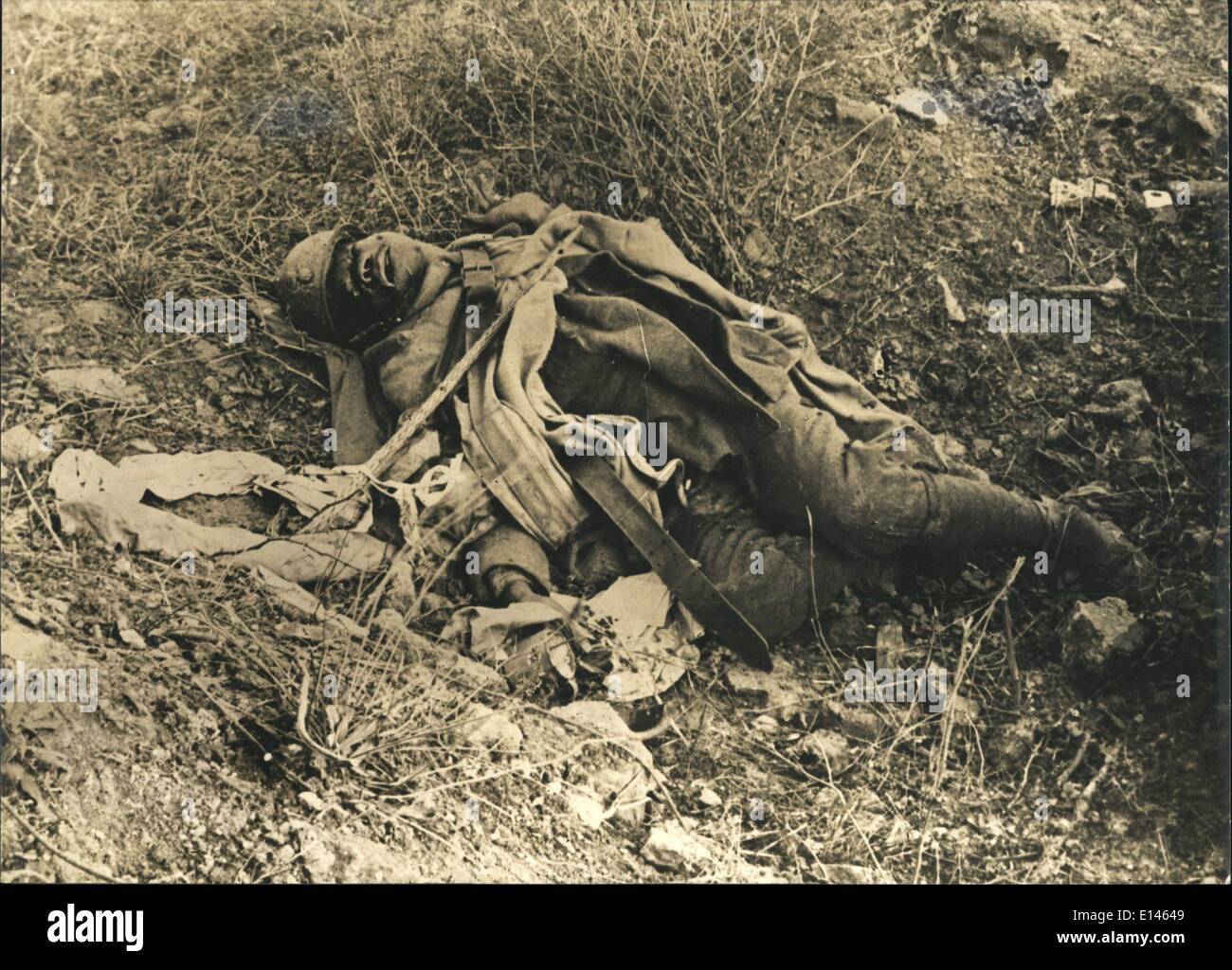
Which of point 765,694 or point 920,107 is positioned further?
point 920,107

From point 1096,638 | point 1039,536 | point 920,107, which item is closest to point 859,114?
point 920,107

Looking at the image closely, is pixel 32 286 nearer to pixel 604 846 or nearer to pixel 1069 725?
pixel 604 846

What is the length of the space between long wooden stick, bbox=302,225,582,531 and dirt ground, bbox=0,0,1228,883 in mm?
195

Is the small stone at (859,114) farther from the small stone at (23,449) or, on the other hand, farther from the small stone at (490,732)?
the small stone at (23,449)

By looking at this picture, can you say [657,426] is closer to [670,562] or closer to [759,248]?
[670,562]

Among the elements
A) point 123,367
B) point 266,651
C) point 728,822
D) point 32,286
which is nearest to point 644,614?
point 728,822

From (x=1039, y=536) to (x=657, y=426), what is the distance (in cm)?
143

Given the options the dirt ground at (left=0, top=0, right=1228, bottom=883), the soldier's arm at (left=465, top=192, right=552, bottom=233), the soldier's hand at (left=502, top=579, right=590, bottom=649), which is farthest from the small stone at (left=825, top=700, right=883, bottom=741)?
the soldier's arm at (left=465, top=192, right=552, bottom=233)

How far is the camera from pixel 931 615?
4902mm

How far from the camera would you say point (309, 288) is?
5.06m

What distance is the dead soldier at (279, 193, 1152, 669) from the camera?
4.84 meters

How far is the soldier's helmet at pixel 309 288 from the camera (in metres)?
5.05

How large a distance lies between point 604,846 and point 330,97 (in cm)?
298

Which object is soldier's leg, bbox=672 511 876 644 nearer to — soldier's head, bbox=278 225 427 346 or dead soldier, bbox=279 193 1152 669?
dead soldier, bbox=279 193 1152 669
